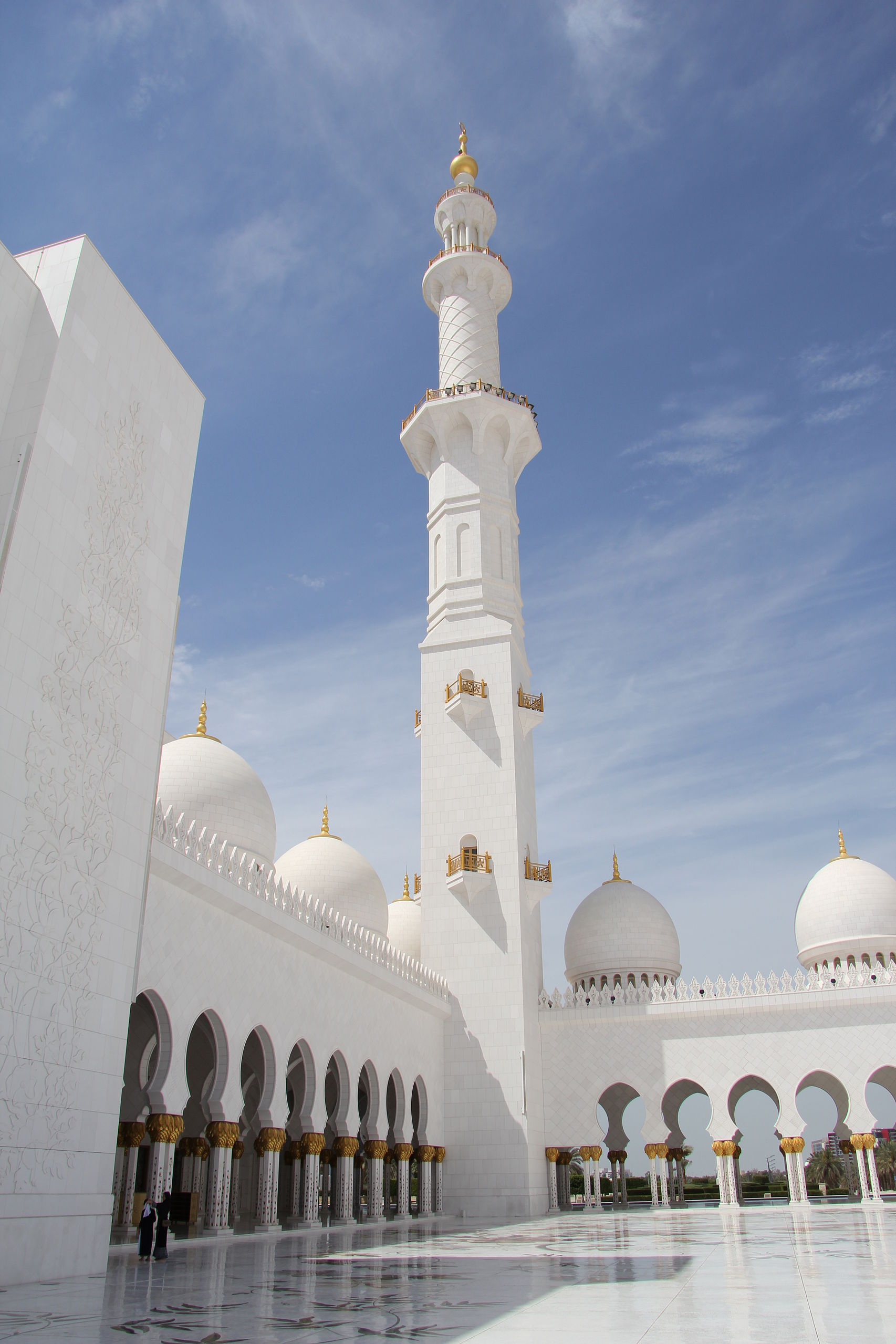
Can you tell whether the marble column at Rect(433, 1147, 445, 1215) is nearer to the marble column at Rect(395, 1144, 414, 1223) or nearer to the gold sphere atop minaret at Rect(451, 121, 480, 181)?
the marble column at Rect(395, 1144, 414, 1223)

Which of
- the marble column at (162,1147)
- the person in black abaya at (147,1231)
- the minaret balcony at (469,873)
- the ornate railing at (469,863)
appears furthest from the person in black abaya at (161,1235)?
the ornate railing at (469,863)

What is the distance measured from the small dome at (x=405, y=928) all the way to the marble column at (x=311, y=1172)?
40.1 feet

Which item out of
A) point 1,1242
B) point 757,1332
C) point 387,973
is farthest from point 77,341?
point 387,973

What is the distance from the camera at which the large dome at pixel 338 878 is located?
76.9 feet

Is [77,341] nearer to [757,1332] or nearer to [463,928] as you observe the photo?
[757,1332]

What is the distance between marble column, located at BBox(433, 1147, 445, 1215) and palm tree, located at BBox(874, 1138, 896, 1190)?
2000cm

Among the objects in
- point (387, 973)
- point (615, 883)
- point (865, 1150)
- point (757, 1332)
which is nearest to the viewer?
point (757, 1332)

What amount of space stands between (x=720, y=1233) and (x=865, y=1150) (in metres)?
9.69

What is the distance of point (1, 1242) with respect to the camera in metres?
7.91

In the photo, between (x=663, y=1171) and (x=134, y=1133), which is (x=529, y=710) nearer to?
(x=663, y=1171)

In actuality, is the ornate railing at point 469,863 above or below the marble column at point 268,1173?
above

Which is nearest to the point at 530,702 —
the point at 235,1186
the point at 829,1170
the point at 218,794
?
the point at 218,794

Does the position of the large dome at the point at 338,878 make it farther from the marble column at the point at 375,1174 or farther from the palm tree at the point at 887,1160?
the palm tree at the point at 887,1160

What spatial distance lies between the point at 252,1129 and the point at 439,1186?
3.93m
